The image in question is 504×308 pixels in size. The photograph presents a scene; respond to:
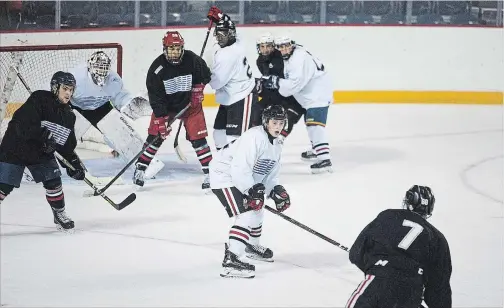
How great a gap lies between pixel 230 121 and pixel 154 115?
46 centimetres

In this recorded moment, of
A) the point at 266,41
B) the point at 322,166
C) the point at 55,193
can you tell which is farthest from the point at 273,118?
the point at 322,166

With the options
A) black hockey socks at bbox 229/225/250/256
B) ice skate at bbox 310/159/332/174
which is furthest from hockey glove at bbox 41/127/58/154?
ice skate at bbox 310/159/332/174

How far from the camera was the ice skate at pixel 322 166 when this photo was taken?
6.42 meters

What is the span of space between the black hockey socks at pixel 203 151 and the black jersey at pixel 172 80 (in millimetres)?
193

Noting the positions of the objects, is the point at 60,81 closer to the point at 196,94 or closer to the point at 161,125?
the point at 161,125

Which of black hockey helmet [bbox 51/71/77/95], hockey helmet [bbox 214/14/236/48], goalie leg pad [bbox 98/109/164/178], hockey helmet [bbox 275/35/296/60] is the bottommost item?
goalie leg pad [bbox 98/109/164/178]

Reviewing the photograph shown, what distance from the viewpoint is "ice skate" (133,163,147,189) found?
237 inches

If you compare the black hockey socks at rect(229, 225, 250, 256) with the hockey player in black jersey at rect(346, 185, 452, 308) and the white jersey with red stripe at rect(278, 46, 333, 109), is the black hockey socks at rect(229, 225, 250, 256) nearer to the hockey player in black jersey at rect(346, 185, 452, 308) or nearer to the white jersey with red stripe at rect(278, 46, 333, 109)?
the hockey player in black jersey at rect(346, 185, 452, 308)

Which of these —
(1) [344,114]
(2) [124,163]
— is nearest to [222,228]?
(2) [124,163]

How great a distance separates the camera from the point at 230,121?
612 cm

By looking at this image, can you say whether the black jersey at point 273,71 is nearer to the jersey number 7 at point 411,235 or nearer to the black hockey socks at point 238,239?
the black hockey socks at point 238,239

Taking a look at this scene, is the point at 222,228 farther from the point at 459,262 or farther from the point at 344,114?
the point at 344,114

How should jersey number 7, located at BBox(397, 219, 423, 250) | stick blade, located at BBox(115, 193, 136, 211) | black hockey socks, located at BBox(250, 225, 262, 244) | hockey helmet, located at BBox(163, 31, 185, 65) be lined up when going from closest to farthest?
jersey number 7, located at BBox(397, 219, 423, 250), black hockey socks, located at BBox(250, 225, 262, 244), stick blade, located at BBox(115, 193, 136, 211), hockey helmet, located at BBox(163, 31, 185, 65)

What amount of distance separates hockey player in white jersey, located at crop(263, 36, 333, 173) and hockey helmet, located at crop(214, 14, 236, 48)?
38 cm
